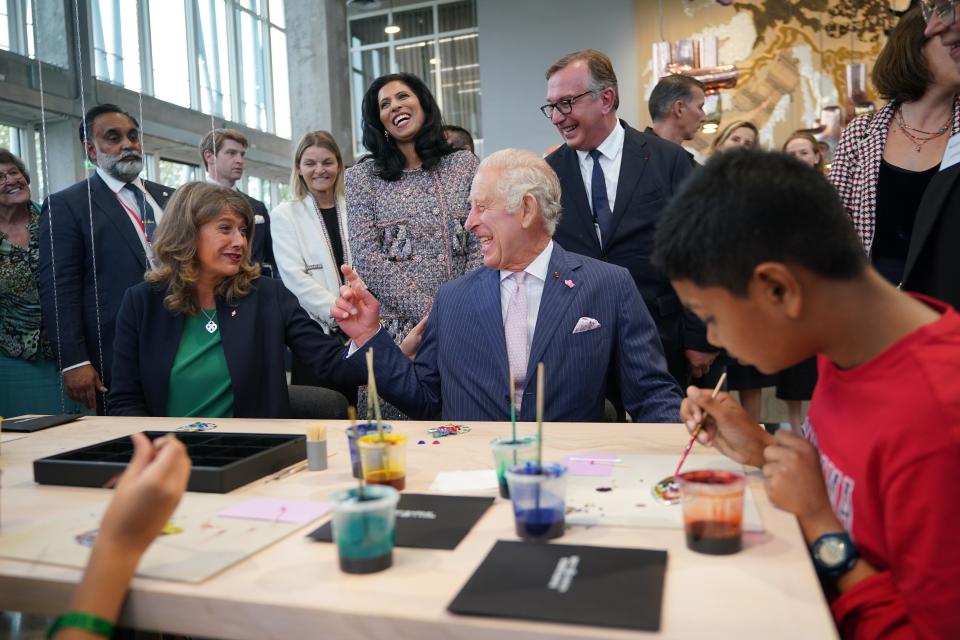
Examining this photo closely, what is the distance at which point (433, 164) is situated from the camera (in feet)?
10.1

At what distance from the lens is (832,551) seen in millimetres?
984

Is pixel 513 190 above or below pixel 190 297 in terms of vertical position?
above

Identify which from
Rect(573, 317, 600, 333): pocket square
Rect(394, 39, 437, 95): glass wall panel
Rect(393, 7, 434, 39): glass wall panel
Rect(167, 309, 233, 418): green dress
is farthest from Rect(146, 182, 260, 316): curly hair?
Rect(393, 7, 434, 39): glass wall panel

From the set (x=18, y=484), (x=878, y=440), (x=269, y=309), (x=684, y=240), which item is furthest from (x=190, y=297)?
(x=878, y=440)

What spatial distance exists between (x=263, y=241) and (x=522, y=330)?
6.91 feet

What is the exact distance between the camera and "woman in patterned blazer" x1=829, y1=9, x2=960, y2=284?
2.13m

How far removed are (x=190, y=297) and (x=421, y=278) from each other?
86cm

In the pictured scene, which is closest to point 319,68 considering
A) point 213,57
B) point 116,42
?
point 213,57

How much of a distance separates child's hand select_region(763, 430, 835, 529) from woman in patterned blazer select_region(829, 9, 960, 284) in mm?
1393

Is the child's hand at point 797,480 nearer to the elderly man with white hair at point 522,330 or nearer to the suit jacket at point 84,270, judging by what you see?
the elderly man with white hair at point 522,330

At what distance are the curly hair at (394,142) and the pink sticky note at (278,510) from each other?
78.9 inches

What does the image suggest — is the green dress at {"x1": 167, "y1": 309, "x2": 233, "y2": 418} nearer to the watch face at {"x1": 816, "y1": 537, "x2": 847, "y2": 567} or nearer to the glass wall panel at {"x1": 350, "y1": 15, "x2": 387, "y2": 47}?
the watch face at {"x1": 816, "y1": 537, "x2": 847, "y2": 567}

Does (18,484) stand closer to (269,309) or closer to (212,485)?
(212,485)

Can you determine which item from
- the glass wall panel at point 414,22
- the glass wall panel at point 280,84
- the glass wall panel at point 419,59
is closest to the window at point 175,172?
the glass wall panel at point 280,84
